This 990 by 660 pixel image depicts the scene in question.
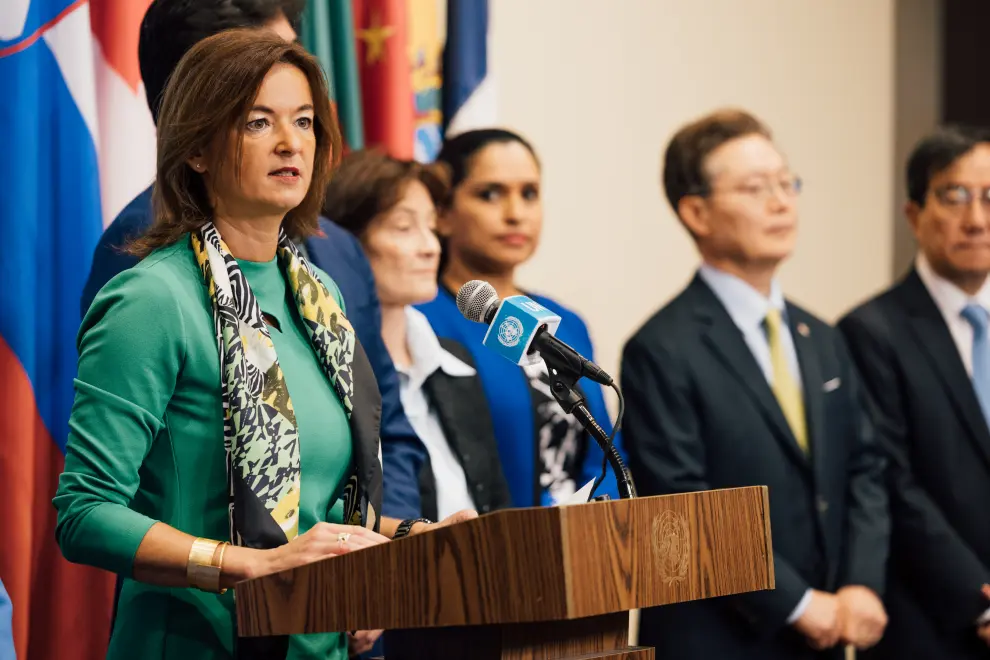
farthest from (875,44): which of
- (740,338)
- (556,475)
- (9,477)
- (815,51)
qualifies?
(9,477)

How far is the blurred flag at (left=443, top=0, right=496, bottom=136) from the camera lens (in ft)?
Result: 13.4

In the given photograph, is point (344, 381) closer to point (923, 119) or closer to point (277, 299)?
point (277, 299)

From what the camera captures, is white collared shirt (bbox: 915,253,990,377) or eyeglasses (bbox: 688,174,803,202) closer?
eyeglasses (bbox: 688,174,803,202)

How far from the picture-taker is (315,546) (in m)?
1.69

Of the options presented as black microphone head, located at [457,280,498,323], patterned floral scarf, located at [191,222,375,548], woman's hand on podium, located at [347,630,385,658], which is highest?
black microphone head, located at [457,280,498,323]

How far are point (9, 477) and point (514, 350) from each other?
1383 mm

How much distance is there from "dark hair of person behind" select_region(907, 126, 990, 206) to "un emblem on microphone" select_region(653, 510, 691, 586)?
2.65 metres

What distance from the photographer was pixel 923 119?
19.2 ft

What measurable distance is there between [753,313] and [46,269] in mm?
1729

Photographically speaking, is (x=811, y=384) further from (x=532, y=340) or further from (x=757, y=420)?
(x=532, y=340)

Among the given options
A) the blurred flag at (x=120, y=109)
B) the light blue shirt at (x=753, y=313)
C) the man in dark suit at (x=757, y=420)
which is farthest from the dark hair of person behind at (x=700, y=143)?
the blurred flag at (x=120, y=109)

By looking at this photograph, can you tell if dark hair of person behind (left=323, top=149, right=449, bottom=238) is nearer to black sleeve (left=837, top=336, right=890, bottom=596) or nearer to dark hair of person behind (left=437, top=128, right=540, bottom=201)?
dark hair of person behind (left=437, top=128, right=540, bottom=201)

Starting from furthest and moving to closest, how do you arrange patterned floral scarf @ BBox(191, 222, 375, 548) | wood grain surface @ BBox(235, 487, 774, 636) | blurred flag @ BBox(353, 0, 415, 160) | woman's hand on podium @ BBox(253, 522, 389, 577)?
blurred flag @ BBox(353, 0, 415, 160), patterned floral scarf @ BBox(191, 222, 375, 548), woman's hand on podium @ BBox(253, 522, 389, 577), wood grain surface @ BBox(235, 487, 774, 636)

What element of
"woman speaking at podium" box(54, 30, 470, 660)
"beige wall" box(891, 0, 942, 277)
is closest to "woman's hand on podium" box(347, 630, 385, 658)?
"woman speaking at podium" box(54, 30, 470, 660)
